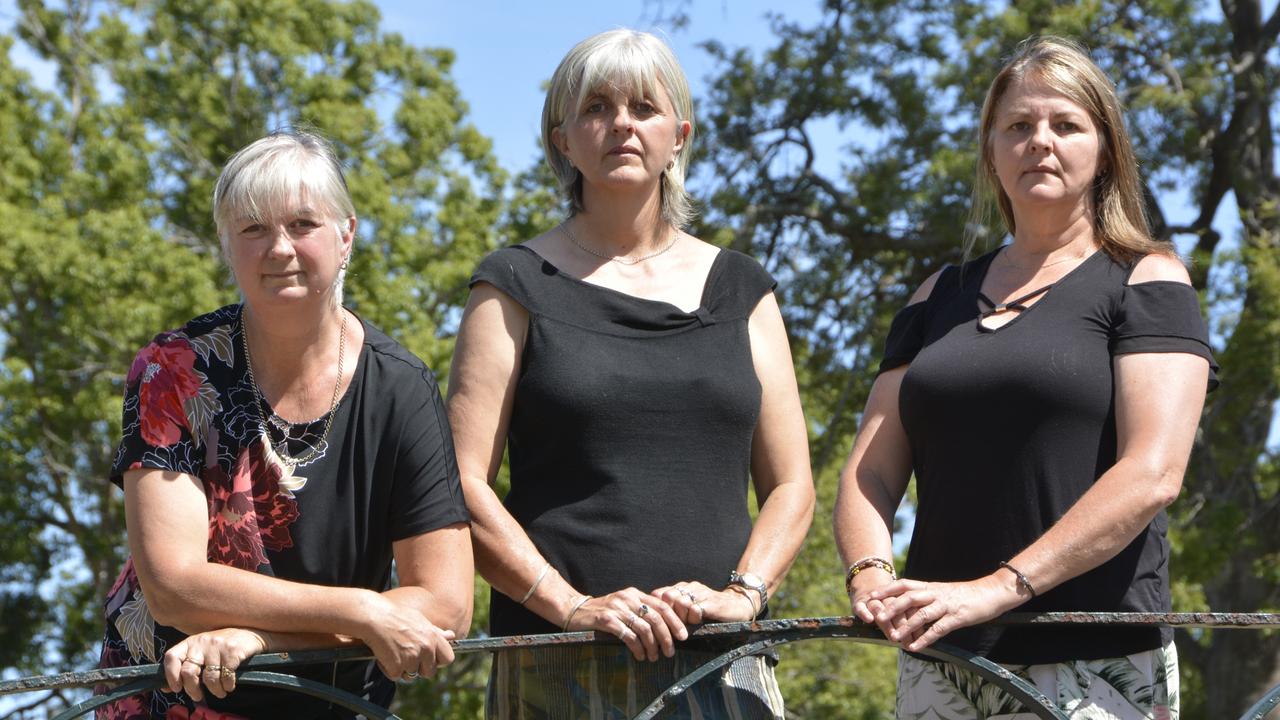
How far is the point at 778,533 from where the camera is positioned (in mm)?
2840

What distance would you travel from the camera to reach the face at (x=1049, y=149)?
9.29 feet

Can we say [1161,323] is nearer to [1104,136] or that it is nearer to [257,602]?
[1104,136]

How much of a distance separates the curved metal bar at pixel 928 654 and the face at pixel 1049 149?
0.93 m

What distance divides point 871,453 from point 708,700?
0.58m

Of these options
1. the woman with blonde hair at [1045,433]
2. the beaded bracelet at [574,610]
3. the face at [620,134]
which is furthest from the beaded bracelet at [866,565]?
the face at [620,134]

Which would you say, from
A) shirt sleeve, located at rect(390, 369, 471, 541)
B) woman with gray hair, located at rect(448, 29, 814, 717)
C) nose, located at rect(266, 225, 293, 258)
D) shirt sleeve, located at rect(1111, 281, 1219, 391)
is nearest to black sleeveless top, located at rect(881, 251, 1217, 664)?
shirt sleeve, located at rect(1111, 281, 1219, 391)

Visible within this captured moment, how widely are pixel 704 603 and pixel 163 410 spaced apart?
99cm

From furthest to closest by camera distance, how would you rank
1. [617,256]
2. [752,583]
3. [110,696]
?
[617,256] → [752,583] → [110,696]

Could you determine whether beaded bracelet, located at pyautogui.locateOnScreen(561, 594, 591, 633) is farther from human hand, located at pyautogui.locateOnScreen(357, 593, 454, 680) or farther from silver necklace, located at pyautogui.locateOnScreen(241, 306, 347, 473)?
silver necklace, located at pyautogui.locateOnScreen(241, 306, 347, 473)

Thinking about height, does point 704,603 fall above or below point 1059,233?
below

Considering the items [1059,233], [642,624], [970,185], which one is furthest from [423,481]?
[970,185]

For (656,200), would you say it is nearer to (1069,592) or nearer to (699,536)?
(699,536)

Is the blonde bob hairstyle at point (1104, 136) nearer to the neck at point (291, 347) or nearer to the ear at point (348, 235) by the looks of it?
the ear at point (348, 235)

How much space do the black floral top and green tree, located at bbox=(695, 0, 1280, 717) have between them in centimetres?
887
